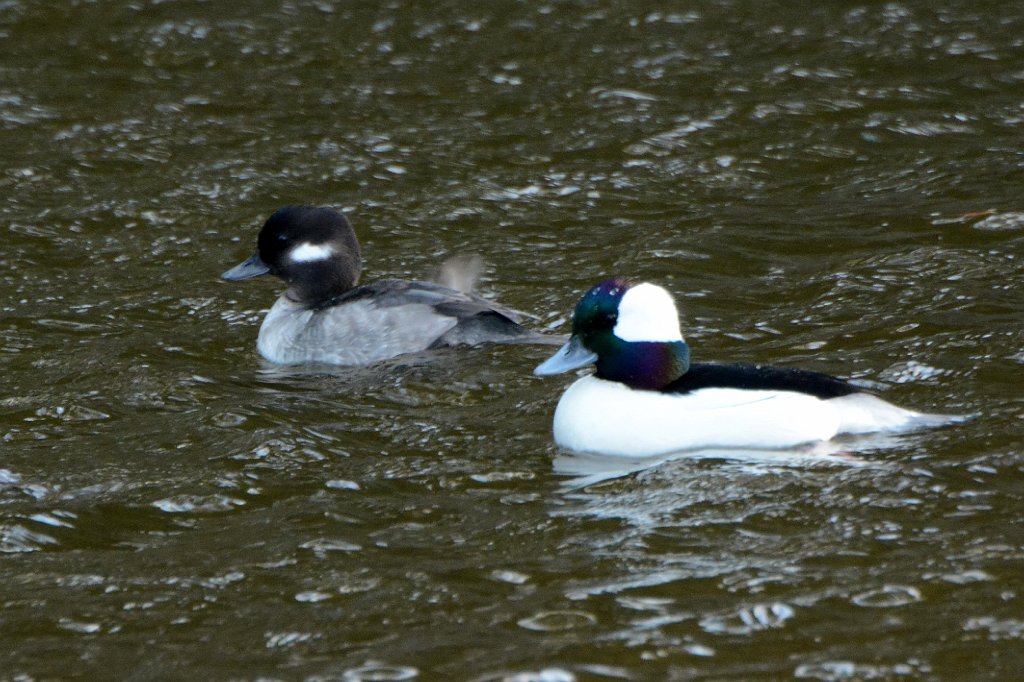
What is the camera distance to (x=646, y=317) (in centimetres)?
673

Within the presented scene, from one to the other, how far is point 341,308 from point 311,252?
22.1 inches

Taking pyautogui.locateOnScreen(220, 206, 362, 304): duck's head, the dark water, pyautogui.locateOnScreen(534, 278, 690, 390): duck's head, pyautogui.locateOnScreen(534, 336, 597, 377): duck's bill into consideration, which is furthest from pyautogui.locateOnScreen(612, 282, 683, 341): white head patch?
pyautogui.locateOnScreen(220, 206, 362, 304): duck's head

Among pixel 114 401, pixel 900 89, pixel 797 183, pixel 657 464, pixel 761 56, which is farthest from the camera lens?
pixel 761 56

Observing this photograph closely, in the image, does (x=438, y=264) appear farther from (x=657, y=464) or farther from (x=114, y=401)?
(x=657, y=464)

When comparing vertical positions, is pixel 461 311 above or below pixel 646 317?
below

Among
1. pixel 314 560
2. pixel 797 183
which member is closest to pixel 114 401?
pixel 314 560

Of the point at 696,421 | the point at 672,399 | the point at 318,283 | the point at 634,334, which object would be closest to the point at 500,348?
the point at 318,283

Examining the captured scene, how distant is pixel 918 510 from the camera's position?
5.73 meters

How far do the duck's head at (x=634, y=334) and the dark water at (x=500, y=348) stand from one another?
466mm

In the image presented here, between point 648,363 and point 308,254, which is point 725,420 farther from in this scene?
point 308,254

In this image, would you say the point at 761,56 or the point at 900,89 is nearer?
the point at 900,89

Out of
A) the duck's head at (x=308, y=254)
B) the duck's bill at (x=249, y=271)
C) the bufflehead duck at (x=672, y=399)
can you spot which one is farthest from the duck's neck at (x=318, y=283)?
the bufflehead duck at (x=672, y=399)

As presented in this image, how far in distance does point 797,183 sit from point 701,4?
4.41 m

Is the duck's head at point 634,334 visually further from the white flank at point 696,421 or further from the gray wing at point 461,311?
the gray wing at point 461,311
